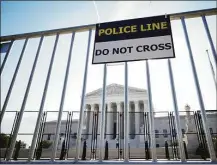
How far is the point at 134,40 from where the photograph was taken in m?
2.08

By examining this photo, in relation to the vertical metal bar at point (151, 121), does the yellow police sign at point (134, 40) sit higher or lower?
higher

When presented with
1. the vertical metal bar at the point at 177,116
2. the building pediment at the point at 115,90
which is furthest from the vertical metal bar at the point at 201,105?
the building pediment at the point at 115,90

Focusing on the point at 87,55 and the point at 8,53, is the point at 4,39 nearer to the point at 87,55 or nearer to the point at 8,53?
the point at 8,53

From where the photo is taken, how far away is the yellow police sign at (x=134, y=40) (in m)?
1.98

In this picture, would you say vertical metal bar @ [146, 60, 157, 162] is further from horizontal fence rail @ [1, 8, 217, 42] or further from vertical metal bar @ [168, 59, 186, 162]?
horizontal fence rail @ [1, 8, 217, 42]

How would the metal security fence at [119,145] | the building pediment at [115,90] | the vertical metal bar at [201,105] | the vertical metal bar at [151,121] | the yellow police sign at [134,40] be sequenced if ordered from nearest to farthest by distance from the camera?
the vertical metal bar at [201,105] → the vertical metal bar at [151,121] → the yellow police sign at [134,40] → the metal security fence at [119,145] → the building pediment at [115,90]

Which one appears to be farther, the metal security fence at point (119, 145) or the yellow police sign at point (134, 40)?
the metal security fence at point (119, 145)

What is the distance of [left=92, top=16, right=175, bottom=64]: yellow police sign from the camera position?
198 cm

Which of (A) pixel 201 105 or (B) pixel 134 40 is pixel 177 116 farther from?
(B) pixel 134 40

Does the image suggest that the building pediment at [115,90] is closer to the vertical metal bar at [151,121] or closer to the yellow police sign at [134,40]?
the yellow police sign at [134,40]

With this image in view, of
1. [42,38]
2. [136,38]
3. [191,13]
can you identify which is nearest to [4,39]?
[42,38]

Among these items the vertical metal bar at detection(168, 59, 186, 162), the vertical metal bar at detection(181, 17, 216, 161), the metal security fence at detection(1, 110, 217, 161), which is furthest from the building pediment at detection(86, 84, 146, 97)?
the vertical metal bar at detection(168, 59, 186, 162)

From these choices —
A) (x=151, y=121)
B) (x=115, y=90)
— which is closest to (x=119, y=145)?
(x=151, y=121)

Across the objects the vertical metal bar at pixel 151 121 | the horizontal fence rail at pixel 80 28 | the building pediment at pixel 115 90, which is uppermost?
the building pediment at pixel 115 90
